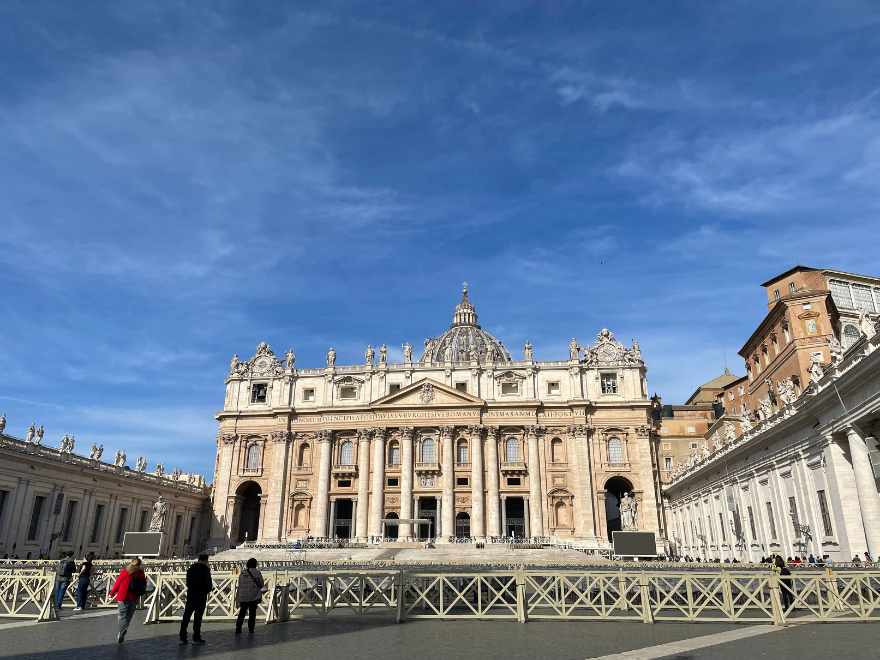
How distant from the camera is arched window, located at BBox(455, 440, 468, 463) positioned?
64.9 metres

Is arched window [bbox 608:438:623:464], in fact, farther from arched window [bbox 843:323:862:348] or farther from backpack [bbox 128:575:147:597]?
backpack [bbox 128:575:147:597]

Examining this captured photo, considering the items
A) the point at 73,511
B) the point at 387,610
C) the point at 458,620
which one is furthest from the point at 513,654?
the point at 73,511

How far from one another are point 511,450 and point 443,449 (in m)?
7.02

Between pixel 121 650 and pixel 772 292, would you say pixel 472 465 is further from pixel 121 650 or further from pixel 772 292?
pixel 121 650

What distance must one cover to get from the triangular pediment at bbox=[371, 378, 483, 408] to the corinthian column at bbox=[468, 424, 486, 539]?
322cm

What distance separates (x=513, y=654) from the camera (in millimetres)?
11109

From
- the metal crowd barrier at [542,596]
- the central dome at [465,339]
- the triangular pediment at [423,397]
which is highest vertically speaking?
the central dome at [465,339]

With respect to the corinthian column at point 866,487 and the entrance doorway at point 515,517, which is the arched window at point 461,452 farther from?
the corinthian column at point 866,487

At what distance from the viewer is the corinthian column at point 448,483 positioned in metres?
61.8

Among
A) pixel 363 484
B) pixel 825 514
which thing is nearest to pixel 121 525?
pixel 363 484

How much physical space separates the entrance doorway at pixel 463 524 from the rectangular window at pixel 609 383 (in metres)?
19.3

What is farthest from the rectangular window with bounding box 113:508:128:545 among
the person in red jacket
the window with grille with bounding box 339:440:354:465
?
the person in red jacket

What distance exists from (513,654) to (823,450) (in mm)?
20903

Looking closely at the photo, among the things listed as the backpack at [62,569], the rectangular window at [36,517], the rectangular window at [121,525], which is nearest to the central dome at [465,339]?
the rectangular window at [121,525]
